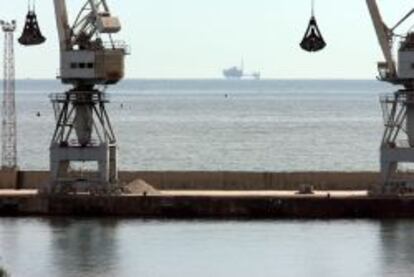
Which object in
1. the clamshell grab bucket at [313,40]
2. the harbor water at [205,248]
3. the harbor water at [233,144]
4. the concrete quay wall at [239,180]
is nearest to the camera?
the harbor water at [205,248]

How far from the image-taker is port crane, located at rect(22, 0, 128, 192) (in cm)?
7888

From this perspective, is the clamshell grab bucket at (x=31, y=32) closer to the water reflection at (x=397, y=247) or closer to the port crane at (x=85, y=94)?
the port crane at (x=85, y=94)

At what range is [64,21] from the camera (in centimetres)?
7988

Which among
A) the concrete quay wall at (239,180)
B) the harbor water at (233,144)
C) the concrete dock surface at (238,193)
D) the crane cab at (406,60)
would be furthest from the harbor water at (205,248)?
the harbor water at (233,144)

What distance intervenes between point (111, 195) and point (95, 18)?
8.52 meters

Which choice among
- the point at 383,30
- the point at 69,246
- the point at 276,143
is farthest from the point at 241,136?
the point at 69,246

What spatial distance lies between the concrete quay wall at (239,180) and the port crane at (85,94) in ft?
10.5

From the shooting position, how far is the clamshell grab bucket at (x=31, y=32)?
77.2m

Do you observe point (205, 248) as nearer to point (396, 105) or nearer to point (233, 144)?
point (396, 105)

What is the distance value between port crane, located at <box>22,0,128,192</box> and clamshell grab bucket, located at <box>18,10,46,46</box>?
7.43 feet

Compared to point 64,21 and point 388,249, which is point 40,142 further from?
point 388,249

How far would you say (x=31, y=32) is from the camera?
7762cm

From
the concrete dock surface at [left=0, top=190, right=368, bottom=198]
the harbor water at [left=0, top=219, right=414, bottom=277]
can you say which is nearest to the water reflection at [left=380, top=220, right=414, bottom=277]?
the harbor water at [left=0, top=219, right=414, bottom=277]

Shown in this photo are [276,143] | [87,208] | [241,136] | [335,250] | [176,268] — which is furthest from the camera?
[241,136]
